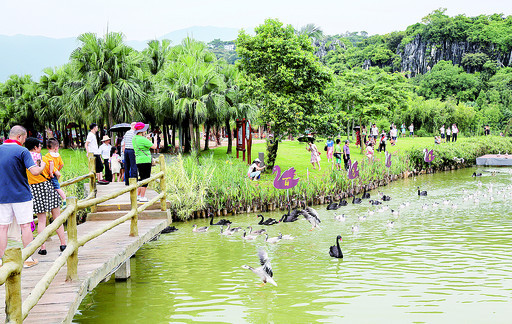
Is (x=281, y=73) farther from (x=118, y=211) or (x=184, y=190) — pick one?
(x=118, y=211)

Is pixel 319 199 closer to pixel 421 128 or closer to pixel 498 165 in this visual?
pixel 498 165

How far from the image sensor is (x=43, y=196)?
7.43 metres

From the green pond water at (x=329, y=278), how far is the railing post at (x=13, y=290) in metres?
3.40

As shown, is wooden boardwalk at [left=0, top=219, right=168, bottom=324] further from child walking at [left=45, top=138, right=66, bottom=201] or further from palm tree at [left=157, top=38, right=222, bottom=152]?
palm tree at [left=157, top=38, right=222, bottom=152]

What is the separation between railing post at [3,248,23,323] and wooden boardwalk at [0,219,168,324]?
0.76 metres

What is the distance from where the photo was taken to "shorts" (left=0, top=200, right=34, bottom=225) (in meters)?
Result: 6.37

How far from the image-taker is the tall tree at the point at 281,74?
22453mm

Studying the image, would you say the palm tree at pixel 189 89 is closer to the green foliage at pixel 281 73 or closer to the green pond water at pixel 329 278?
the green foliage at pixel 281 73

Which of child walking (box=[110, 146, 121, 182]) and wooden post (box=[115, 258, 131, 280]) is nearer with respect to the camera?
wooden post (box=[115, 258, 131, 280])

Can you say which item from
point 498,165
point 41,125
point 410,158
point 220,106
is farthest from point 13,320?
point 41,125

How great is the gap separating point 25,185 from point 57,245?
7.17 feet

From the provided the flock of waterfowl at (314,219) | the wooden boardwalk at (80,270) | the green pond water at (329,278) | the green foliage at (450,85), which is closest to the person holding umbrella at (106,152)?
the green pond water at (329,278)

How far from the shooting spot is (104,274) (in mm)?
6688

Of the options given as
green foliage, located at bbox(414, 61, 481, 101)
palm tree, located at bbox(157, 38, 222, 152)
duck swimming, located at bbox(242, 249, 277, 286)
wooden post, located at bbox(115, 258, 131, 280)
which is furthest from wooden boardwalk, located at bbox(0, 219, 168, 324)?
green foliage, located at bbox(414, 61, 481, 101)
